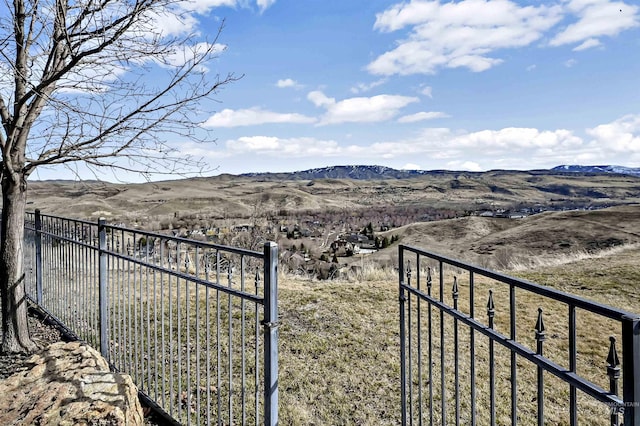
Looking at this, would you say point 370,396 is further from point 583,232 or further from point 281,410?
point 583,232

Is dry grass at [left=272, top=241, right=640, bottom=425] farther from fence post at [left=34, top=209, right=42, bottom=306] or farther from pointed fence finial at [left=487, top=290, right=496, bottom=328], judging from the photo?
fence post at [left=34, top=209, right=42, bottom=306]

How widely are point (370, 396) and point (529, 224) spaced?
33.4m

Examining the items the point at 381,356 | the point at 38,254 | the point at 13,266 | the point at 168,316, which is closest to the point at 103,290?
the point at 168,316

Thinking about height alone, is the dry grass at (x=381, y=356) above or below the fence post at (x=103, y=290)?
below

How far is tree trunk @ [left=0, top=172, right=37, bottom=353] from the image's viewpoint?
4.91 meters

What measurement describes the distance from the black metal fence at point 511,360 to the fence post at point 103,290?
Result: 11.6 ft

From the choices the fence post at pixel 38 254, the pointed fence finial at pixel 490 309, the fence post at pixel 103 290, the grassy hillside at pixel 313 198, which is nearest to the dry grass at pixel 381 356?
the fence post at pixel 103 290

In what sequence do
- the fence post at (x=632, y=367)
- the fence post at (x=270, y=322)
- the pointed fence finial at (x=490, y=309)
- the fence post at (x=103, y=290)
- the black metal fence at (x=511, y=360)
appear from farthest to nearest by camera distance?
the fence post at (x=103, y=290), the fence post at (x=270, y=322), the pointed fence finial at (x=490, y=309), the black metal fence at (x=511, y=360), the fence post at (x=632, y=367)

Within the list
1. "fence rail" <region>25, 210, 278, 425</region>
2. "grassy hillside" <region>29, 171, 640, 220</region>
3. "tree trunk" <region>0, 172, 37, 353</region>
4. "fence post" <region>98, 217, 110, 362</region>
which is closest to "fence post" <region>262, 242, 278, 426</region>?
"fence rail" <region>25, 210, 278, 425</region>

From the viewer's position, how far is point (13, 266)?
16.5ft

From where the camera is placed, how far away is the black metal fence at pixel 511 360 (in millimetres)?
1406

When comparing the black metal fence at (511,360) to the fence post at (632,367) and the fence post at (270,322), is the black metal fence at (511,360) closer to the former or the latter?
the fence post at (632,367)

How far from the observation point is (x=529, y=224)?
109ft

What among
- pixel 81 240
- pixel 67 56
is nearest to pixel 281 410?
pixel 81 240
